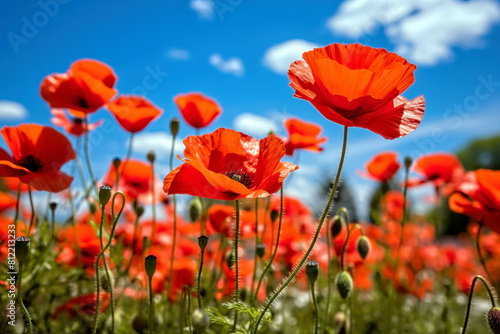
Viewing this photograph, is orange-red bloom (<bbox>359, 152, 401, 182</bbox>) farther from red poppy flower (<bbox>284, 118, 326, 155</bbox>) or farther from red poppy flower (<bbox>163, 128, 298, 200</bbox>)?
red poppy flower (<bbox>163, 128, 298, 200</bbox>)

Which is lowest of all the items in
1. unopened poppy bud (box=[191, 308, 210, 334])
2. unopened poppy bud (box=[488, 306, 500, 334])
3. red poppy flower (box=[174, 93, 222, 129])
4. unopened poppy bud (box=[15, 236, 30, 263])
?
unopened poppy bud (box=[191, 308, 210, 334])

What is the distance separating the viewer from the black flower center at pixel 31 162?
1.60 meters

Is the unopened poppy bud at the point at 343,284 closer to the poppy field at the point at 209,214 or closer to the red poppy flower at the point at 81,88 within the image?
the poppy field at the point at 209,214

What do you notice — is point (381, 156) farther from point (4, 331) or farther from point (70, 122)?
point (4, 331)

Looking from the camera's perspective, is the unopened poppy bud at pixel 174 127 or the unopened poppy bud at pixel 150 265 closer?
the unopened poppy bud at pixel 150 265

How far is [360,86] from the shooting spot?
1046 millimetres

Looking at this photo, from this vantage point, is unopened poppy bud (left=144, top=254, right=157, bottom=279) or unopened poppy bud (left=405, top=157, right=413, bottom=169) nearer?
unopened poppy bud (left=144, top=254, right=157, bottom=279)

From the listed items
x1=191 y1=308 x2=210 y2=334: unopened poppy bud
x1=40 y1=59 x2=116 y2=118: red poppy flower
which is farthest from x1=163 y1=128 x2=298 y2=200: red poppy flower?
x1=40 y1=59 x2=116 y2=118: red poppy flower

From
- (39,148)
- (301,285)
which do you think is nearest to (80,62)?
(39,148)

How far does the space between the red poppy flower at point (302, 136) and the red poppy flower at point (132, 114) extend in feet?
1.96

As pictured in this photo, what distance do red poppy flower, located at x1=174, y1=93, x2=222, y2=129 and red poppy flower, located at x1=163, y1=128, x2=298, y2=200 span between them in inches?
32.4

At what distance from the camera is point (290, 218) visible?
299 centimetres

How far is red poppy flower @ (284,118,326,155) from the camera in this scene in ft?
6.43

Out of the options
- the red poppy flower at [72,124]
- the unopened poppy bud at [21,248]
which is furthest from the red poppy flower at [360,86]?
the red poppy flower at [72,124]
